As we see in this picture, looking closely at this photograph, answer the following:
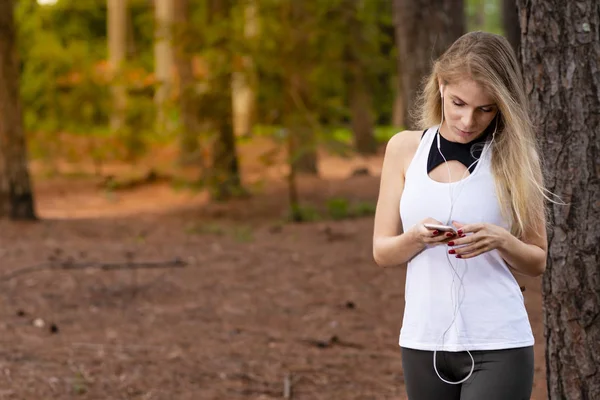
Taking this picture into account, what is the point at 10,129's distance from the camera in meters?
12.3

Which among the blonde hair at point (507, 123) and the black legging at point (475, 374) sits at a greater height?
the blonde hair at point (507, 123)

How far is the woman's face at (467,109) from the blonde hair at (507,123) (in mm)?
21

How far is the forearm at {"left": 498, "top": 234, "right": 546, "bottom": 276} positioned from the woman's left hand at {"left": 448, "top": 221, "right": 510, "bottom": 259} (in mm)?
49

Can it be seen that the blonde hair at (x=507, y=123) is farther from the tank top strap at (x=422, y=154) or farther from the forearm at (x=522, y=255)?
the tank top strap at (x=422, y=154)

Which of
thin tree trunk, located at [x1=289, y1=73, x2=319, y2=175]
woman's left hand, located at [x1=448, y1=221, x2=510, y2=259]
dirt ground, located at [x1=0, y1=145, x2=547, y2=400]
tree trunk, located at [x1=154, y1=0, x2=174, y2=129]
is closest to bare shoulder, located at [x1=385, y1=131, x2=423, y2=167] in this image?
woman's left hand, located at [x1=448, y1=221, x2=510, y2=259]

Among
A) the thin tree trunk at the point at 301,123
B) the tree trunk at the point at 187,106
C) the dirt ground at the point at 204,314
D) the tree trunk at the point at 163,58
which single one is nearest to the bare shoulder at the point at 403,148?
the dirt ground at the point at 204,314

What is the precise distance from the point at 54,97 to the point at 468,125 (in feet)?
62.0

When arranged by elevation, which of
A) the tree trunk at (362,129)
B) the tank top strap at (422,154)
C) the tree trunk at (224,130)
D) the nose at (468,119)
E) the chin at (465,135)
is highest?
the nose at (468,119)

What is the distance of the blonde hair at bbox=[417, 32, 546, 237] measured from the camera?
9.21 feet

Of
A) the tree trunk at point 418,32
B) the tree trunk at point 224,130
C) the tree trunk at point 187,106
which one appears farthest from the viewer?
the tree trunk at point 187,106

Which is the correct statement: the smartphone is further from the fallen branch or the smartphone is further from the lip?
the fallen branch

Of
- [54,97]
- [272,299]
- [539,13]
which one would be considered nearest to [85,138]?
[54,97]

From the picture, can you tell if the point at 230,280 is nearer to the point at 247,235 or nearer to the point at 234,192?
the point at 247,235

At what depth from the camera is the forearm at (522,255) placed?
278 centimetres
